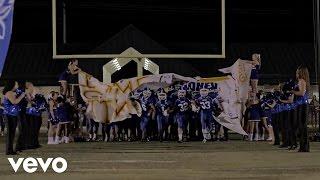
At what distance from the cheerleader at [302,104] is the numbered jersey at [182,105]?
403cm

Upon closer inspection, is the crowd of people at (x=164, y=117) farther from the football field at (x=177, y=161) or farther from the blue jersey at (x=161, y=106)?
the football field at (x=177, y=161)

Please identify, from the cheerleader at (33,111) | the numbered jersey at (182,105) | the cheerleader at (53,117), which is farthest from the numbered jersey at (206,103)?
the cheerleader at (33,111)

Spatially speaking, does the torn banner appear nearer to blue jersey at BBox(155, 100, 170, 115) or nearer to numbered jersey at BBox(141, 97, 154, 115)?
numbered jersey at BBox(141, 97, 154, 115)

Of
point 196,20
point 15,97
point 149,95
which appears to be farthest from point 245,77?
point 196,20

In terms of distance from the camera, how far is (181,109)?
17000 millimetres

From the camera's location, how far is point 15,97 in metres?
13.2

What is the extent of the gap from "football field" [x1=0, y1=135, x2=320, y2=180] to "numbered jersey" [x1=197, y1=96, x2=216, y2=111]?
4.10 feet

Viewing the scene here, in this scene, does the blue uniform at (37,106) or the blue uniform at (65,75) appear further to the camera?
the blue uniform at (65,75)

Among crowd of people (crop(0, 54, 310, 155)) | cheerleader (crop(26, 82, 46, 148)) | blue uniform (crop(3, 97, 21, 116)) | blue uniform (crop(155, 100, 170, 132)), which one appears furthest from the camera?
blue uniform (crop(155, 100, 170, 132))

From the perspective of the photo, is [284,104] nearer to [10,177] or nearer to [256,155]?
[256,155]

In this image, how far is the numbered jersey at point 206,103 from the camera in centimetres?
1705

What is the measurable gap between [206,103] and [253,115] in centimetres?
146

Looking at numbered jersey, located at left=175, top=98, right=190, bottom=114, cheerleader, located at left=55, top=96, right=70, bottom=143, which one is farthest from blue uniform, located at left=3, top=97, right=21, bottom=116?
numbered jersey, located at left=175, top=98, right=190, bottom=114

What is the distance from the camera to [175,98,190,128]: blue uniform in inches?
669
